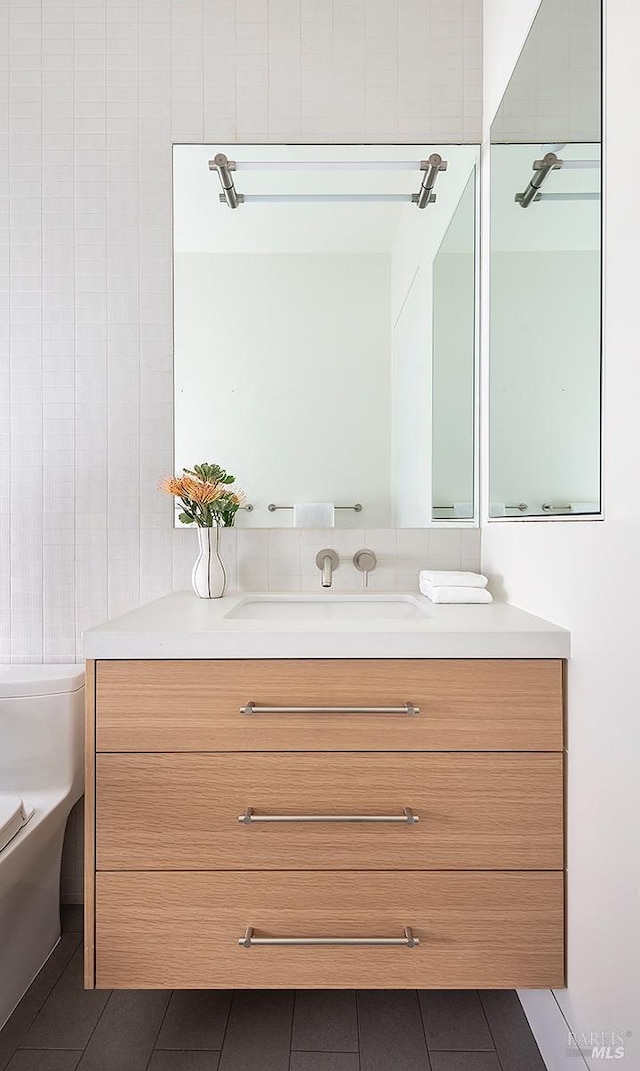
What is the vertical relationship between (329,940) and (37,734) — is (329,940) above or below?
below

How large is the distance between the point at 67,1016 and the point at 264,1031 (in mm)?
424

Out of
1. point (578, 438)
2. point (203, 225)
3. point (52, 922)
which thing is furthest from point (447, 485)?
point (52, 922)

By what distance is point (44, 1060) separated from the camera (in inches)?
58.7

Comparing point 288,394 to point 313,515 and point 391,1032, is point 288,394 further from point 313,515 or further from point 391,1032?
point 391,1032

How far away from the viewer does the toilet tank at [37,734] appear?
5.95ft

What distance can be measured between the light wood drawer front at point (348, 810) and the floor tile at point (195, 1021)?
0.45 metres

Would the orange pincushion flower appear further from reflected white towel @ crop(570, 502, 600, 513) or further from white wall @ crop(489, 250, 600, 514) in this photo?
reflected white towel @ crop(570, 502, 600, 513)

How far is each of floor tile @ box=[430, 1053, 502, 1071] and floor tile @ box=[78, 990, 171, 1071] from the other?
56 cm

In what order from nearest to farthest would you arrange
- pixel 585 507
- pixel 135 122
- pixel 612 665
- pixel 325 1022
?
1. pixel 612 665
2. pixel 585 507
3. pixel 325 1022
4. pixel 135 122

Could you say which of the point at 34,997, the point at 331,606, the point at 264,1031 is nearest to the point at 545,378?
the point at 331,606

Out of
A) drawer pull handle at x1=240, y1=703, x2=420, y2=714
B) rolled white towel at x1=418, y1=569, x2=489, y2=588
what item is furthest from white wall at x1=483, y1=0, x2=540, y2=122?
drawer pull handle at x1=240, y1=703, x2=420, y2=714

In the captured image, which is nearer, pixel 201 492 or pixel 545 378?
pixel 545 378

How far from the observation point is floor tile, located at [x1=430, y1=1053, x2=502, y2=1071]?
146 centimetres

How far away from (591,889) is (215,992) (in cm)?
92
